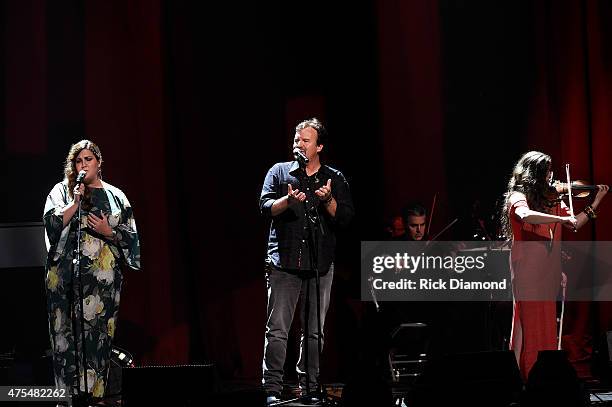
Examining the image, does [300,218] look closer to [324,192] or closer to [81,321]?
[324,192]

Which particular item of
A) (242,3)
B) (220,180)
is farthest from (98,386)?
(242,3)

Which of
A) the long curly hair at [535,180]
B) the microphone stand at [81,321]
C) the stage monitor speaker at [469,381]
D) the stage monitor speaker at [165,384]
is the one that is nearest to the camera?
the stage monitor speaker at [469,381]

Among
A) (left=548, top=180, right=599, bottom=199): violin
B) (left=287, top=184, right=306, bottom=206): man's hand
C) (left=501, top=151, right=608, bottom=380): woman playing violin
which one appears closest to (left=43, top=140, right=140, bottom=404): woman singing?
(left=287, top=184, right=306, bottom=206): man's hand

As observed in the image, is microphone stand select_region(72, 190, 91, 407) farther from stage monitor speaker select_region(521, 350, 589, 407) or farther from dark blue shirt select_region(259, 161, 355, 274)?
stage monitor speaker select_region(521, 350, 589, 407)

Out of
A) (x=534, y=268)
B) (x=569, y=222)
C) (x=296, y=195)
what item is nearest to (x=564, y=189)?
(x=569, y=222)

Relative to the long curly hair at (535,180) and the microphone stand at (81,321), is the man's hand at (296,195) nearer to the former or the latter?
the microphone stand at (81,321)

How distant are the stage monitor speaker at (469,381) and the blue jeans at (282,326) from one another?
1.67 m

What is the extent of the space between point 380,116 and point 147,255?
6.62 feet

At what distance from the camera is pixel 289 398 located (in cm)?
511

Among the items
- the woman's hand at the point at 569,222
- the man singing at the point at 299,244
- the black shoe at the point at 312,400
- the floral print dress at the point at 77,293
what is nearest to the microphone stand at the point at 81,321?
the floral print dress at the point at 77,293

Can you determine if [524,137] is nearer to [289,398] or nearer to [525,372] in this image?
[525,372]

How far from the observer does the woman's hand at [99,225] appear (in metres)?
5.00

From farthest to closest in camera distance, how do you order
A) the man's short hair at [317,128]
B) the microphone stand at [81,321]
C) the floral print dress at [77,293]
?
the man's short hair at [317,128] < the floral print dress at [77,293] < the microphone stand at [81,321]

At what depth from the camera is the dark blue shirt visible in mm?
5133
